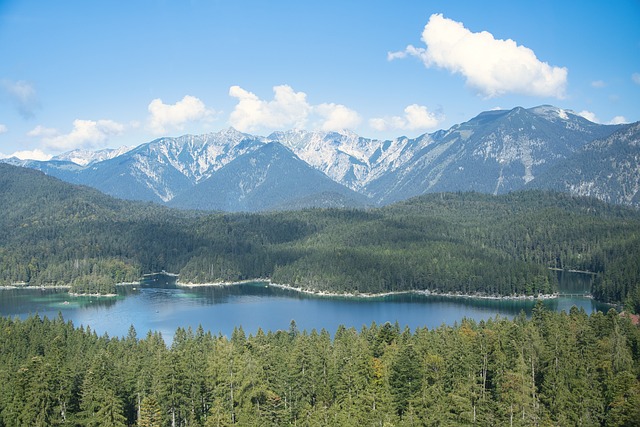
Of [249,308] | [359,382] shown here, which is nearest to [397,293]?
[249,308]

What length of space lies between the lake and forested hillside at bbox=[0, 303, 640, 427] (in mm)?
46103

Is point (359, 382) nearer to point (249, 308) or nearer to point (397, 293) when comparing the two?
point (249, 308)

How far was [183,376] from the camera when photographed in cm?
5509

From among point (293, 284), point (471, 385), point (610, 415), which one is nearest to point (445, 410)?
point (471, 385)

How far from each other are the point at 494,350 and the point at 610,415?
1471cm

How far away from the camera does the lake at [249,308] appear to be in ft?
387

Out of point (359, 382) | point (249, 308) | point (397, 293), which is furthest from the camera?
point (397, 293)

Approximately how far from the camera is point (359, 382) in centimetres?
5338

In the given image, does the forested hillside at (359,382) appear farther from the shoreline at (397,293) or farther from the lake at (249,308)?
the shoreline at (397,293)

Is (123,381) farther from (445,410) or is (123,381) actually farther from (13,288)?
(13,288)

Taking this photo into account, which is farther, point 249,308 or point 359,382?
point 249,308

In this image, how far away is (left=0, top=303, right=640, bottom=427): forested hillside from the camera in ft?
152

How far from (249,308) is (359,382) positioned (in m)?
87.4

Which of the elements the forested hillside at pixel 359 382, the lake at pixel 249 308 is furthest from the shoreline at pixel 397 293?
the forested hillside at pixel 359 382
